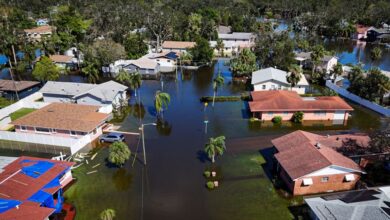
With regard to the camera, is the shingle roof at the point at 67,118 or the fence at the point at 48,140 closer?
the fence at the point at 48,140

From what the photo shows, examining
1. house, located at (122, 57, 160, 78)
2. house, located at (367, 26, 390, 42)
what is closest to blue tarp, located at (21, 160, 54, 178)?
house, located at (122, 57, 160, 78)

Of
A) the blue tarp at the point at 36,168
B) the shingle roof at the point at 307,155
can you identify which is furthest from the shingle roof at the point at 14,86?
the shingle roof at the point at 307,155

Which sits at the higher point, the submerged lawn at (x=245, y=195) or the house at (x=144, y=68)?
the house at (x=144, y=68)

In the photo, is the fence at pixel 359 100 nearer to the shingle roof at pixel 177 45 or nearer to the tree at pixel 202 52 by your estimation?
the tree at pixel 202 52

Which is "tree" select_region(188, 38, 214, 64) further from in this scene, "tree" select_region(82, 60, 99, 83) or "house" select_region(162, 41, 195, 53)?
"tree" select_region(82, 60, 99, 83)

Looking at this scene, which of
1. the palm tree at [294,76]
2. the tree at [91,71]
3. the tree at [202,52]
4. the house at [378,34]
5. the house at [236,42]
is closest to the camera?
the palm tree at [294,76]

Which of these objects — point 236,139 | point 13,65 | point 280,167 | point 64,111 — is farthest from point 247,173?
point 13,65

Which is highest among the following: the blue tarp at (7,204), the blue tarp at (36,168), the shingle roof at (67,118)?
the shingle roof at (67,118)

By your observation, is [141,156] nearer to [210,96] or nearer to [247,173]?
[247,173]
